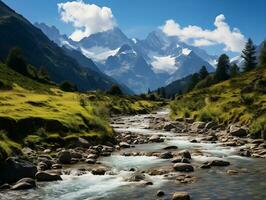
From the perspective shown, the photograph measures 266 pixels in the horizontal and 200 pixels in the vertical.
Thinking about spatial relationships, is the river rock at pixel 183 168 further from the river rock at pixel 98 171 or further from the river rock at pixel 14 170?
the river rock at pixel 14 170

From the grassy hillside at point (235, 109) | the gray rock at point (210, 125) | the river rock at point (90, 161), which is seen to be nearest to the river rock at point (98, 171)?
the river rock at point (90, 161)

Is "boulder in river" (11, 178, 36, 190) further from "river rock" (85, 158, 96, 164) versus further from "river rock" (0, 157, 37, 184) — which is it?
"river rock" (85, 158, 96, 164)

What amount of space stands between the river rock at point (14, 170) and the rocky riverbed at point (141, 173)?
9 cm

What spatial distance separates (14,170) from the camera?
39375 mm

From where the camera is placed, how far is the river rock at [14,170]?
38.9 meters

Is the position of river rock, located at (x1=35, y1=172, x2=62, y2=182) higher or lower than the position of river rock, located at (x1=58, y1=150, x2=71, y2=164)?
lower

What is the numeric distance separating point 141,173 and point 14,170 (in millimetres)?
12304

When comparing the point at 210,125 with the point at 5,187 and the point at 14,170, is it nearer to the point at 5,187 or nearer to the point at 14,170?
the point at 14,170

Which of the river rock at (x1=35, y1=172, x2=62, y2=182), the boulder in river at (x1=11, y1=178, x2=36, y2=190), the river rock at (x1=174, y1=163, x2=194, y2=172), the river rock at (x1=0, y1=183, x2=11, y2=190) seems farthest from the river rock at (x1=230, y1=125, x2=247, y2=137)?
the river rock at (x1=0, y1=183, x2=11, y2=190)

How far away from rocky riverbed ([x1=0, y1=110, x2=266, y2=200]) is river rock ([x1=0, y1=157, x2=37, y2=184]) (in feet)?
0.28

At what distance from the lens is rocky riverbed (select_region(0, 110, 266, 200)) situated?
35.7 m

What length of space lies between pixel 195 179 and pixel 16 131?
82.3ft

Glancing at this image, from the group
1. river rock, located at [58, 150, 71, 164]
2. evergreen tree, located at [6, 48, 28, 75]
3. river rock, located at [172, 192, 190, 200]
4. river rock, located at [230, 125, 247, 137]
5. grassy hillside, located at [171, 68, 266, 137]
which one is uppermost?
evergreen tree, located at [6, 48, 28, 75]

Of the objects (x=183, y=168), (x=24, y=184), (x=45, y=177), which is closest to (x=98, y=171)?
(x=45, y=177)
